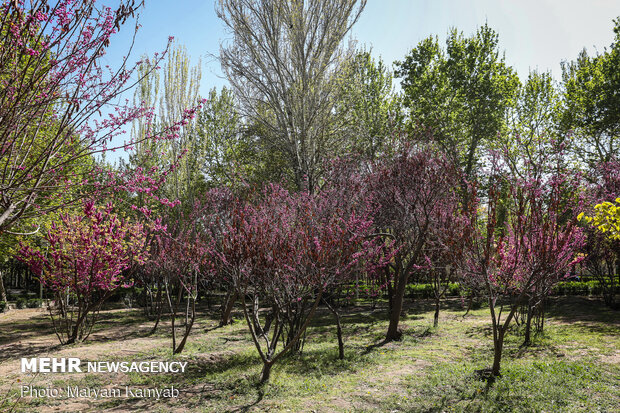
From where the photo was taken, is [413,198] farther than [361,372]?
Yes

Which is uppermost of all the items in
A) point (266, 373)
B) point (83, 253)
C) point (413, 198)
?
point (413, 198)

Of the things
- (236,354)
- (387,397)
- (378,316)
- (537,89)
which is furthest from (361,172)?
(537,89)

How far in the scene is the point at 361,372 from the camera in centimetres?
703

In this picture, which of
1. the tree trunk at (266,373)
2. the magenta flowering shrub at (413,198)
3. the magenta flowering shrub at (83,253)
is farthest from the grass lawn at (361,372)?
the magenta flowering shrub at (413,198)

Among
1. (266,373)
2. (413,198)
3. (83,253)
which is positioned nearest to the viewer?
(266,373)

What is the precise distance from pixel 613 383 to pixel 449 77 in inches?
677

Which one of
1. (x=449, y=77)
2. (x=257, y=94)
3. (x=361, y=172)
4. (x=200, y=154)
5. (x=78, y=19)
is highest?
(x=449, y=77)

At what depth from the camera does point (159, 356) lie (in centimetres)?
838

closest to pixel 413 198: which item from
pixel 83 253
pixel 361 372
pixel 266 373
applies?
pixel 361 372

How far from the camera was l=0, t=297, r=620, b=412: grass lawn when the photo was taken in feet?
17.9

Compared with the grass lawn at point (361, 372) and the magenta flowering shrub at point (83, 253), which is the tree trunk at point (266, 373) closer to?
the grass lawn at point (361, 372)

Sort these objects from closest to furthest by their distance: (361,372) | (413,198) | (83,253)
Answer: (361,372), (413,198), (83,253)

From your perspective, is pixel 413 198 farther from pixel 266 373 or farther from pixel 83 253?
pixel 83 253

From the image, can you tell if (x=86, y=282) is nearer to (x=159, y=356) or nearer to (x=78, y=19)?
(x=159, y=356)
